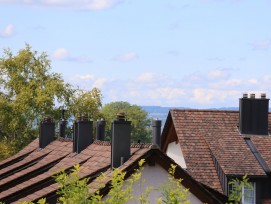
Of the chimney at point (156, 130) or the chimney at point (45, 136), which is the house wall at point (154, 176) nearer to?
the chimney at point (156, 130)

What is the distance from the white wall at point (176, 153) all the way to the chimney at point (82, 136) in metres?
6.53

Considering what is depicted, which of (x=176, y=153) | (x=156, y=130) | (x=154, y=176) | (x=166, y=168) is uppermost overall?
(x=156, y=130)

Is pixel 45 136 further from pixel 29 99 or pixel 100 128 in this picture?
pixel 29 99

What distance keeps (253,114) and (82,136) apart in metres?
10.6

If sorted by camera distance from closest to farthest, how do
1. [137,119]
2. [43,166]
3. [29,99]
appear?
[43,166] → [29,99] → [137,119]

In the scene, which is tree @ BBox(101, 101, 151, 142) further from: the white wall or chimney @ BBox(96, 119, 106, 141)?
chimney @ BBox(96, 119, 106, 141)

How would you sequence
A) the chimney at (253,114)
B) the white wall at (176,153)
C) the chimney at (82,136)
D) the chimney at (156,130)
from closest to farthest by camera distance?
1. the chimney at (82,136)
2. the chimney at (156,130)
3. the chimney at (253,114)
4. the white wall at (176,153)

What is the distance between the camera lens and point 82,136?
36.7m

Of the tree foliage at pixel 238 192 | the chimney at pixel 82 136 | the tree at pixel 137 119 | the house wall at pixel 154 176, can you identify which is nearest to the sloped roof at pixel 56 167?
the house wall at pixel 154 176

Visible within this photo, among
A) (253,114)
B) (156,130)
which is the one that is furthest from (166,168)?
(253,114)

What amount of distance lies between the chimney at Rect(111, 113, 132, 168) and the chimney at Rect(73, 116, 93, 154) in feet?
27.3

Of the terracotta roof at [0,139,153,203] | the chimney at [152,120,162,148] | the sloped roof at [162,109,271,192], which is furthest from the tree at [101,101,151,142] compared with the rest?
the chimney at [152,120,162,148]

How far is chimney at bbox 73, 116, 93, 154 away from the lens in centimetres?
3629

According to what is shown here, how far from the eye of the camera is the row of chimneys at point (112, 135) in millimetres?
27734
